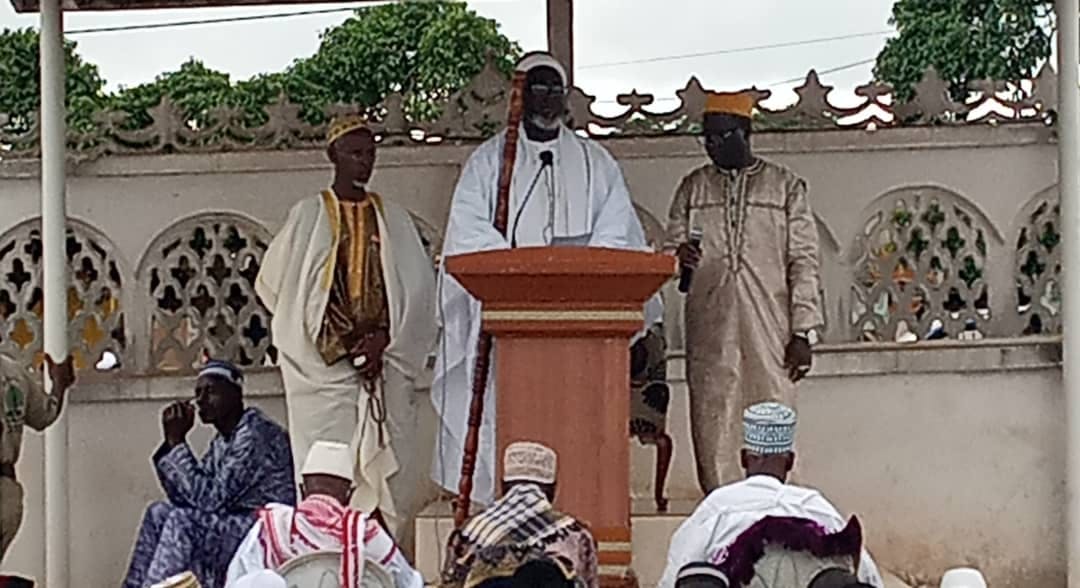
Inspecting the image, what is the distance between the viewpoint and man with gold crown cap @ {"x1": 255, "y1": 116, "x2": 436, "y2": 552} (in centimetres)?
745

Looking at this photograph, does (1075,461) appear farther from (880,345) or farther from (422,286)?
(422,286)

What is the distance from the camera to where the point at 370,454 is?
743 cm

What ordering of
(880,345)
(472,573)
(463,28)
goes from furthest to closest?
(463,28), (880,345), (472,573)

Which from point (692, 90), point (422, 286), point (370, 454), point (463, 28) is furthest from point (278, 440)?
point (463, 28)

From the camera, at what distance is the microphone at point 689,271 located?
725 centimetres

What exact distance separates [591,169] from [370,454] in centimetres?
152

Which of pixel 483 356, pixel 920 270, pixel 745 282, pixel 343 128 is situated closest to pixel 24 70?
pixel 343 128

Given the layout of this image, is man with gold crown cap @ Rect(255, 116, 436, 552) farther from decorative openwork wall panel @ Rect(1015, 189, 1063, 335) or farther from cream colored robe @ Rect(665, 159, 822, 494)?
decorative openwork wall panel @ Rect(1015, 189, 1063, 335)

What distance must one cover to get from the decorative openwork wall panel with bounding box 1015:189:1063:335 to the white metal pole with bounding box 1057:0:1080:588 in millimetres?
635

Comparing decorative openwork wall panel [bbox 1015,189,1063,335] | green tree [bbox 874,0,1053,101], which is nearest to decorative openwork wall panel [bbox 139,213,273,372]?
decorative openwork wall panel [bbox 1015,189,1063,335]

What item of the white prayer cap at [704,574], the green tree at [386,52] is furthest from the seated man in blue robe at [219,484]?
the green tree at [386,52]

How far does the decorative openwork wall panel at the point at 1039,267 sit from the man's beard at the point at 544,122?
2.77 metres

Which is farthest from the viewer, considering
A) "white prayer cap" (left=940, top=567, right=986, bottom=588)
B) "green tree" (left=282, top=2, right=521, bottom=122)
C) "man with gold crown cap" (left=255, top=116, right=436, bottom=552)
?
"green tree" (left=282, top=2, right=521, bottom=122)

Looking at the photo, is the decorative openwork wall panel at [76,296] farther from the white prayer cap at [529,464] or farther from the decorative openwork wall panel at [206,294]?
the white prayer cap at [529,464]
